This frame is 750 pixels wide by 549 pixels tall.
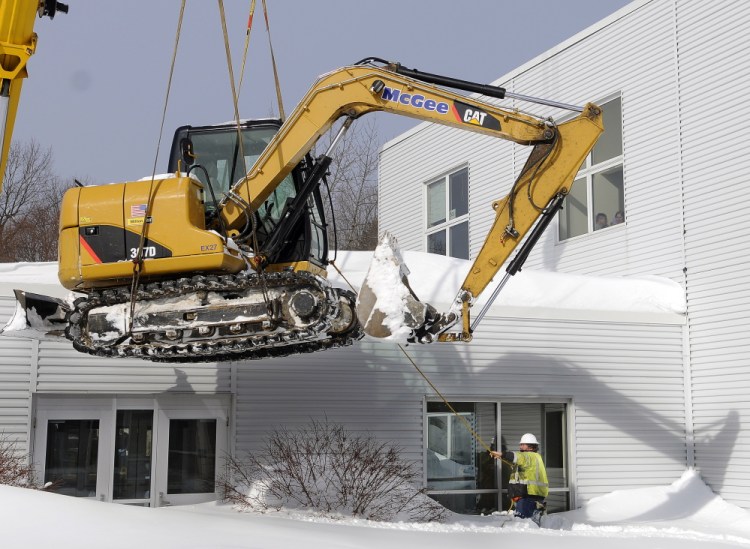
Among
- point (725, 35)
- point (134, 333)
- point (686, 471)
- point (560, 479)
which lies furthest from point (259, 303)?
point (725, 35)

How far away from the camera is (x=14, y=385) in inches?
541

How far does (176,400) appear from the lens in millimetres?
14602

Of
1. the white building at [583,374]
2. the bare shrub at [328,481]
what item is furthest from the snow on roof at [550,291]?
the bare shrub at [328,481]

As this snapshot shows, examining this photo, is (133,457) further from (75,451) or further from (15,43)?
(15,43)

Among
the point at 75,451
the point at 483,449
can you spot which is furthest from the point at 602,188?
the point at 75,451

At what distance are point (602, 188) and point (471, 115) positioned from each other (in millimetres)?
9243

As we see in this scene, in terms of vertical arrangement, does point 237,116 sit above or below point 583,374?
above

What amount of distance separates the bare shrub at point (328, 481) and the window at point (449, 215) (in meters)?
10.5

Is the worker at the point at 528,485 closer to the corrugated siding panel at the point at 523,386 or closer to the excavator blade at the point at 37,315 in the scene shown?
the corrugated siding panel at the point at 523,386

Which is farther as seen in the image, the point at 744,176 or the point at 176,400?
the point at 744,176

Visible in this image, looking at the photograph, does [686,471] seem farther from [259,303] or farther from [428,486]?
[259,303]

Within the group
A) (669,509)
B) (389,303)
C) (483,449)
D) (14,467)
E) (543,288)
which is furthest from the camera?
(543,288)

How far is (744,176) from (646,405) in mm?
4229

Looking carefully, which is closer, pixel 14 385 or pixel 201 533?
pixel 201 533
